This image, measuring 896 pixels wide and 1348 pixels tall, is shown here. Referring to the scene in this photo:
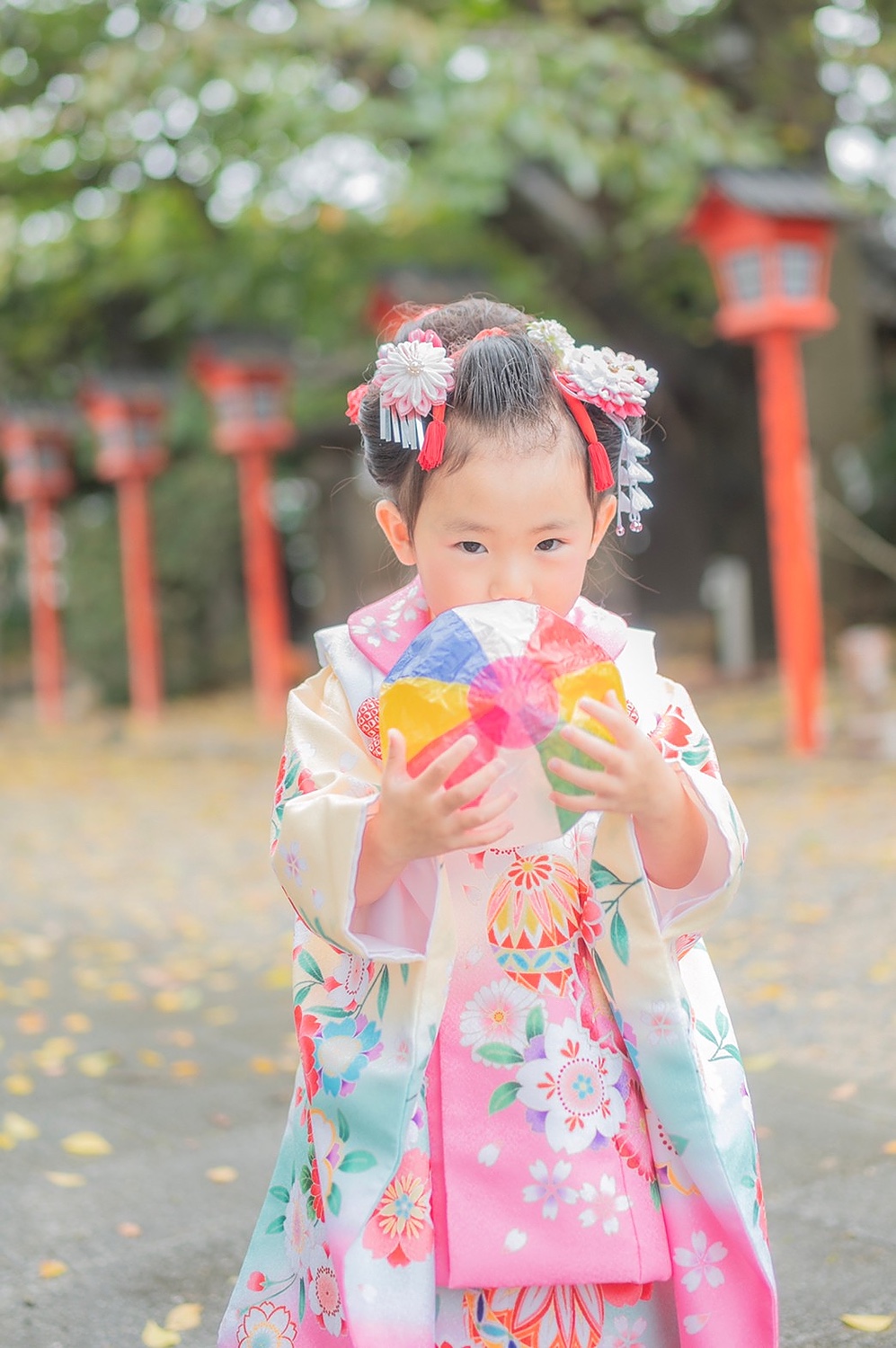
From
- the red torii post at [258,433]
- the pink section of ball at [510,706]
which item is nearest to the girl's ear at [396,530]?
the pink section of ball at [510,706]

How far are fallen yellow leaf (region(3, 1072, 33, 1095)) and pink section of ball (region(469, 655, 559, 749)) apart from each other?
8.74 feet

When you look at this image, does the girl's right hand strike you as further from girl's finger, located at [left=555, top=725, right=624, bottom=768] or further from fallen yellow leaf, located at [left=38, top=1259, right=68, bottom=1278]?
fallen yellow leaf, located at [left=38, top=1259, right=68, bottom=1278]

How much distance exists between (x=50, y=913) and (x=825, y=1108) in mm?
3772

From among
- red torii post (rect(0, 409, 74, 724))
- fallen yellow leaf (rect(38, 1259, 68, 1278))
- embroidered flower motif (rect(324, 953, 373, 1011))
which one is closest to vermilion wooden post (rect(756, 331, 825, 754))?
fallen yellow leaf (rect(38, 1259, 68, 1278))

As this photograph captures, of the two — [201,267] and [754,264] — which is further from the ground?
[201,267]

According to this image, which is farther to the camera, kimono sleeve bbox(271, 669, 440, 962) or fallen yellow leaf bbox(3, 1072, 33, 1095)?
fallen yellow leaf bbox(3, 1072, 33, 1095)

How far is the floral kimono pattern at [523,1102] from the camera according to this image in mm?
1722

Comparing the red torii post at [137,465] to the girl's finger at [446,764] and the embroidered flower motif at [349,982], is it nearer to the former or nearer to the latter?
the embroidered flower motif at [349,982]

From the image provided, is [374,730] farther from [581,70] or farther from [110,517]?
[110,517]

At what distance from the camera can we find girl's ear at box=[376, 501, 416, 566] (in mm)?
1934

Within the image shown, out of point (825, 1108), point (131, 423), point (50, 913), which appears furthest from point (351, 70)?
point (825, 1108)

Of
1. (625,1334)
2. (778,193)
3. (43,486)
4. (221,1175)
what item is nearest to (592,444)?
(625,1334)

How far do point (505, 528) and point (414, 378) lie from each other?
0.21 meters

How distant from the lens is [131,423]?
13.7 metres
